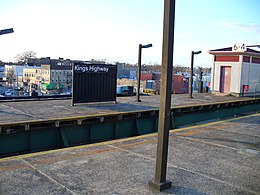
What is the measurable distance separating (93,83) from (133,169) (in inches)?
374

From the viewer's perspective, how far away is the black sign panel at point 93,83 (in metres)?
14.6

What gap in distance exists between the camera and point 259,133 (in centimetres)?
1041

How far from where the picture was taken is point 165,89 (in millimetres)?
4980

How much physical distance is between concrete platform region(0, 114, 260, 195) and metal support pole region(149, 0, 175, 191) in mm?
232

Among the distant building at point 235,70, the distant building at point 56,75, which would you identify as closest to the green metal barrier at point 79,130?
the distant building at point 235,70

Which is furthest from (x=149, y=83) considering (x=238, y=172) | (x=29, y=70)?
(x=238, y=172)

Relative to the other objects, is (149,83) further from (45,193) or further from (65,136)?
(45,193)

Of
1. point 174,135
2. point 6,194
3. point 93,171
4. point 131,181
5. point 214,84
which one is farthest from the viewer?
point 214,84

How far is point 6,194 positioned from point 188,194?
119 inches

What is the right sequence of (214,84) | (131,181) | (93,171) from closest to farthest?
(131,181)
(93,171)
(214,84)

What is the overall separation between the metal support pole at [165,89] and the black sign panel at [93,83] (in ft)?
32.7

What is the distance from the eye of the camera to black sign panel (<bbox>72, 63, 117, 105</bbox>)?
1460 centimetres

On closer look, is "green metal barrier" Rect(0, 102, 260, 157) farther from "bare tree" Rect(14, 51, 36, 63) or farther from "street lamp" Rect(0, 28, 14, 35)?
"bare tree" Rect(14, 51, 36, 63)

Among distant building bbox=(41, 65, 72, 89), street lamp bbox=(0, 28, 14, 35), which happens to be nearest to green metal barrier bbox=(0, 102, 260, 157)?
street lamp bbox=(0, 28, 14, 35)
